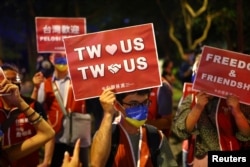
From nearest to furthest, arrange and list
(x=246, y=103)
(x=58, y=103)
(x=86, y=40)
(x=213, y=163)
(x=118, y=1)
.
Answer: (x=213, y=163), (x=86, y=40), (x=246, y=103), (x=58, y=103), (x=118, y=1)

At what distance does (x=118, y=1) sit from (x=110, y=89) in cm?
2224

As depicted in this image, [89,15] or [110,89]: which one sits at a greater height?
[89,15]

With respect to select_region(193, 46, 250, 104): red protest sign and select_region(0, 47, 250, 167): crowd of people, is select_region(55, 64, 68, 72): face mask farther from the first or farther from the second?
select_region(193, 46, 250, 104): red protest sign

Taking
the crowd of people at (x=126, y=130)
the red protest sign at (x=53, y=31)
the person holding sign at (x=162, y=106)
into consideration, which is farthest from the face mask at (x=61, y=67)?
the crowd of people at (x=126, y=130)

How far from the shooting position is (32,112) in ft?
11.7

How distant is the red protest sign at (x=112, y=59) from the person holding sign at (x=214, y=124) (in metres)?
0.55

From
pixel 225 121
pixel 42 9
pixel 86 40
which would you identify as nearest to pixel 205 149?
pixel 225 121

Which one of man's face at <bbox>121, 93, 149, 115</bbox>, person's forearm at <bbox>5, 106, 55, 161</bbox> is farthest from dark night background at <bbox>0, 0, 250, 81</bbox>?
person's forearm at <bbox>5, 106, 55, 161</bbox>

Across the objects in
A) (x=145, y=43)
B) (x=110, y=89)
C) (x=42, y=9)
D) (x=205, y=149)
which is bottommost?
(x=205, y=149)

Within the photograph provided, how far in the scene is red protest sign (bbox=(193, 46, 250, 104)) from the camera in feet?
13.9

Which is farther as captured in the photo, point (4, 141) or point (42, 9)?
point (42, 9)

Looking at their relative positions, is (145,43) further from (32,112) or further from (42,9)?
(42,9)

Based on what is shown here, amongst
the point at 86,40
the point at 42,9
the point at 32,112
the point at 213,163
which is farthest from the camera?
the point at 42,9

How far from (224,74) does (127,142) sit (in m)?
1.14
